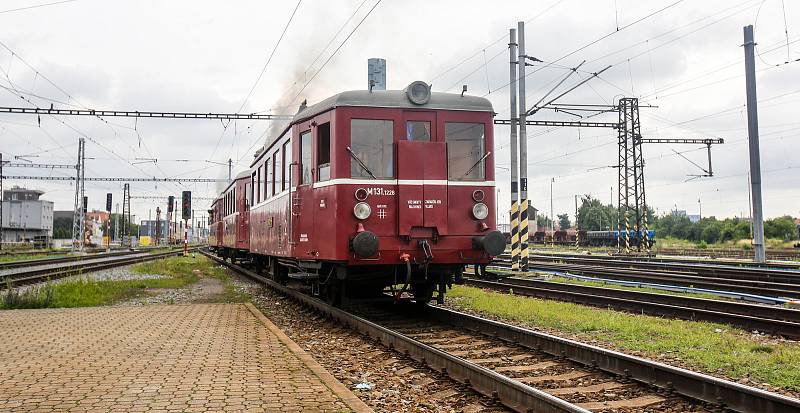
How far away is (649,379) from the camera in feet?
19.2

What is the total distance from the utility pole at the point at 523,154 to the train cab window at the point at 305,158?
35.9 ft

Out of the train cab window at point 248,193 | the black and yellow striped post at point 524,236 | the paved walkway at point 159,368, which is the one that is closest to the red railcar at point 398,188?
the paved walkway at point 159,368

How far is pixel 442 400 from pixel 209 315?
21.6ft

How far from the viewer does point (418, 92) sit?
9695 millimetres

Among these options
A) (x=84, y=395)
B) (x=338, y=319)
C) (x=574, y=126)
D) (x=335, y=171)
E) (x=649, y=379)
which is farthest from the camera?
(x=574, y=126)

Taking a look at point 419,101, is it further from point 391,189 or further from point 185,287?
point 185,287

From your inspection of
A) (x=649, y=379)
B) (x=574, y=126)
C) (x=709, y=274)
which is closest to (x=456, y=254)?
(x=649, y=379)

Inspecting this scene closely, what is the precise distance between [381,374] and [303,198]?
4.30 m

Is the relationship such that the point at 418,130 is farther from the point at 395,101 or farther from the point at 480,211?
the point at 480,211

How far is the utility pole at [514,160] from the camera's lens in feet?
67.3

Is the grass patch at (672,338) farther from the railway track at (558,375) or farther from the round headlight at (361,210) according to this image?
the round headlight at (361,210)

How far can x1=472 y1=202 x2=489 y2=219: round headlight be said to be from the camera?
964 cm

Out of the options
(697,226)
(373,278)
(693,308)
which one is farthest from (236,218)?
(697,226)

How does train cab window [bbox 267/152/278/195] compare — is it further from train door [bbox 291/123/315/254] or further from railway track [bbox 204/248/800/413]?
railway track [bbox 204/248/800/413]
